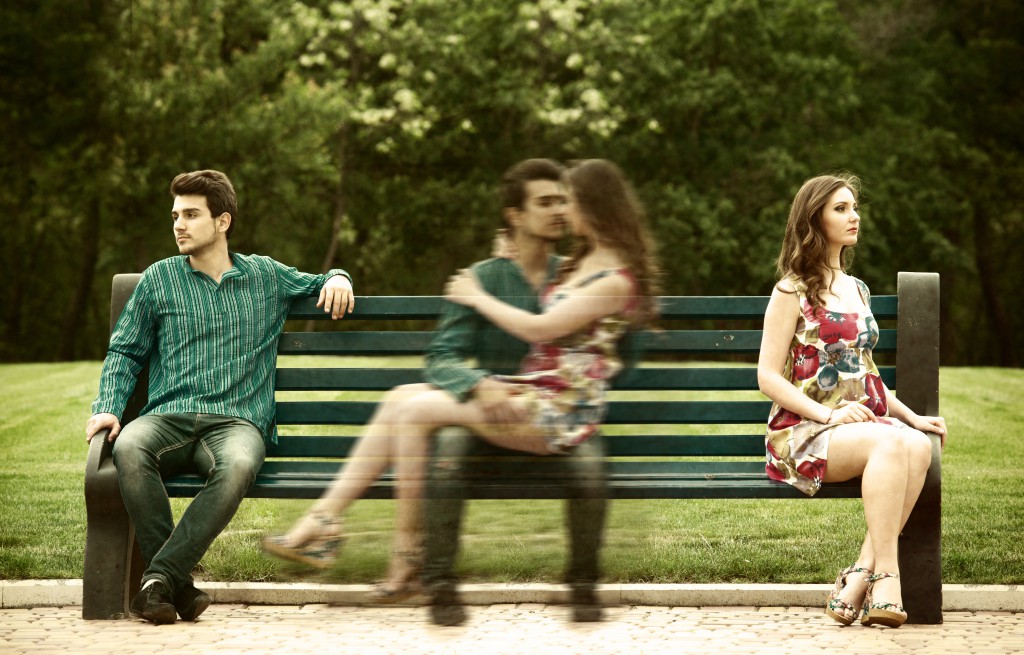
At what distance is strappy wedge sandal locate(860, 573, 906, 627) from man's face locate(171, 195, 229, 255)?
8.04 feet

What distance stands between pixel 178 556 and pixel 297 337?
90 centimetres

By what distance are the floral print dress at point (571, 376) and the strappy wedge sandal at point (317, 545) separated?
552 millimetres

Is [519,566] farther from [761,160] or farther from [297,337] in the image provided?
[761,160]

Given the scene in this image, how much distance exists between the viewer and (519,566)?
2.97m

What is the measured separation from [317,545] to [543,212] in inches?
36.8

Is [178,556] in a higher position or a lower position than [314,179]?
lower

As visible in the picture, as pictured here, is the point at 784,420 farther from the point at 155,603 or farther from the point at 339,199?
the point at 339,199

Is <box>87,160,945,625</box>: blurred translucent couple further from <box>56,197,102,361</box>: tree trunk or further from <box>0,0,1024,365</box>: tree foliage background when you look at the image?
<box>56,197,102,361</box>: tree trunk

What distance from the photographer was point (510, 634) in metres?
4.22

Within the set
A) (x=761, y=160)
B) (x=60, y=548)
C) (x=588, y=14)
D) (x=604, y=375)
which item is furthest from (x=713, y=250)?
(x=604, y=375)

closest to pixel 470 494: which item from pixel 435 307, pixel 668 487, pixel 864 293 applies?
pixel 668 487

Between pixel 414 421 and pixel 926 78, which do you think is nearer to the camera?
pixel 414 421

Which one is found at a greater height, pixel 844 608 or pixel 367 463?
pixel 367 463

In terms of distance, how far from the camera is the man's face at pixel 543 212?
107 inches
